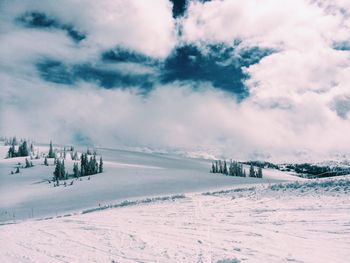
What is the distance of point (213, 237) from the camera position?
18641mm

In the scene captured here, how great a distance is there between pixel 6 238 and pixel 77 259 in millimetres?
10507

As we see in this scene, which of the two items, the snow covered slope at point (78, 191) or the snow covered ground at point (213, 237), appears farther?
the snow covered slope at point (78, 191)

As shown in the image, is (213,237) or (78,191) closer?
(213,237)

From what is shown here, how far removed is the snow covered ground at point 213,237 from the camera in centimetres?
1484

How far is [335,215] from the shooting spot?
2206 centimetres

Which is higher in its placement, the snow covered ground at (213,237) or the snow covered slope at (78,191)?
the snow covered ground at (213,237)

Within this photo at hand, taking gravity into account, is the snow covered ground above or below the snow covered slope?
above

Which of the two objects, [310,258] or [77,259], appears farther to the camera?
[77,259]

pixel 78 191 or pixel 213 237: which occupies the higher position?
pixel 213 237

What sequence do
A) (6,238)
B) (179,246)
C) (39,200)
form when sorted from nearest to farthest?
(179,246) → (6,238) → (39,200)

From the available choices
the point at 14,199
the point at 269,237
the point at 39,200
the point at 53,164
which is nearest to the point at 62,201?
the point at 39,200

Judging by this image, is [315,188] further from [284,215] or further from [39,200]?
[39,200]

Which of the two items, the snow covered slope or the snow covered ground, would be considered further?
the snow covered slope

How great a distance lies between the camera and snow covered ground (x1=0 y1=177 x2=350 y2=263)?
14836 millimetres
